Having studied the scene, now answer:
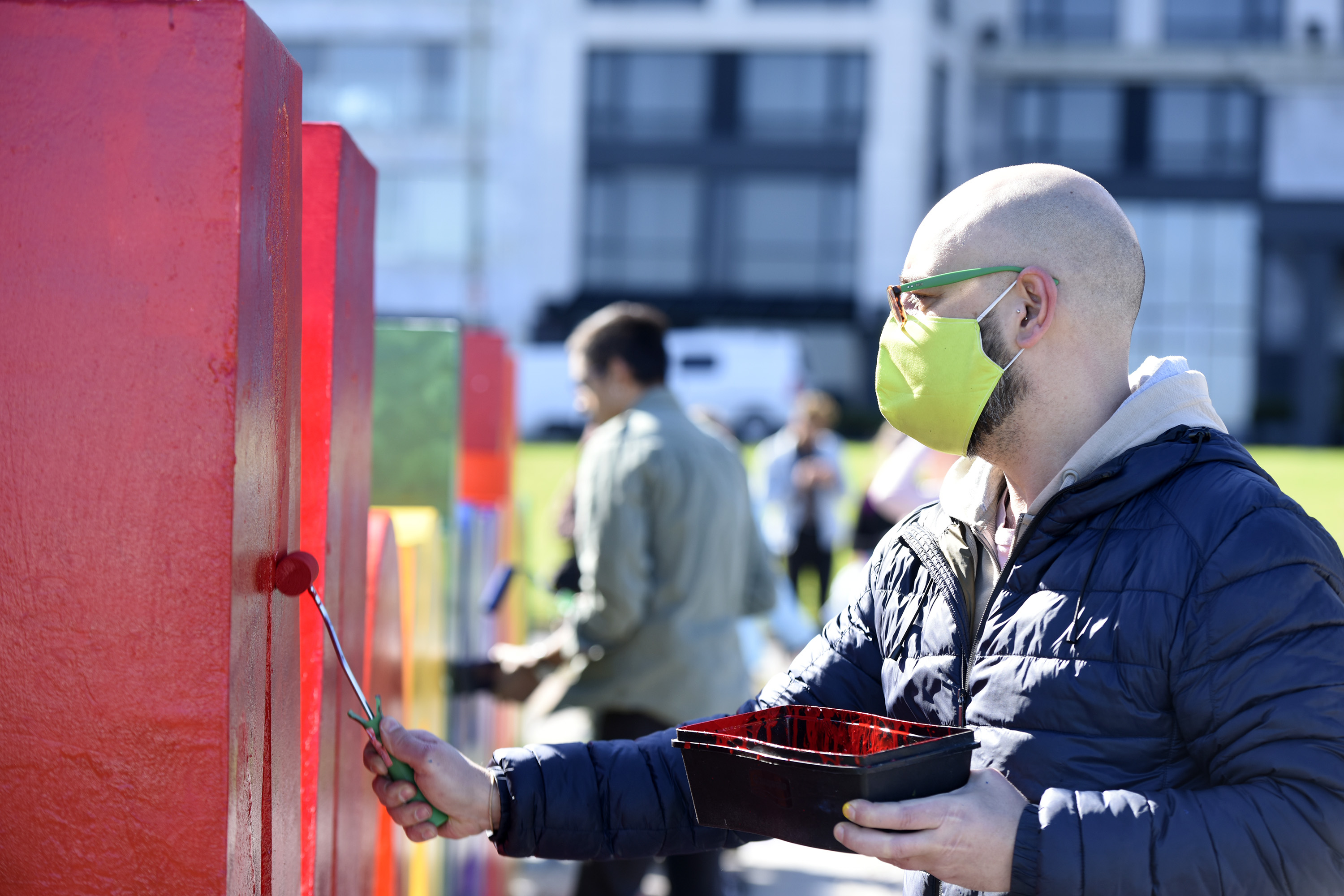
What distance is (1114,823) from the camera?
5.51 feet

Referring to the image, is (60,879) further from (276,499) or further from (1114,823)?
(1114,823)

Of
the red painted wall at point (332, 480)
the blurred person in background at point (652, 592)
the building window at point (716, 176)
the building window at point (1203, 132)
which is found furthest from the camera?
the building window at point (1203, 132)

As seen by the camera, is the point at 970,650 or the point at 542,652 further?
the point at 542,652

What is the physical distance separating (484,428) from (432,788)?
140 inches

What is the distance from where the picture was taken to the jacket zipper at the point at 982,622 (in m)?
1.97

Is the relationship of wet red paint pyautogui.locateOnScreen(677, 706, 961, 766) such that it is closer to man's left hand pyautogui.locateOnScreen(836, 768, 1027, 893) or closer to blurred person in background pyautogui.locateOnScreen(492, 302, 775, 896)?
man's left hand pyautogui.locateOnScreen(836, 768, 1027, 893)

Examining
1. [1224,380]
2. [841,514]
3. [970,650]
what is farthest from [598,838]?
[1224,380]

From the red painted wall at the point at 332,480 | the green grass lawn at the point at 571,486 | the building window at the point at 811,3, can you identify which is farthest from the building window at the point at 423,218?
the red painted wall at the point at 332,480

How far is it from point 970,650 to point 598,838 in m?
0.70

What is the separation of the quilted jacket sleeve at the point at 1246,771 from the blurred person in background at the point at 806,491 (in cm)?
849

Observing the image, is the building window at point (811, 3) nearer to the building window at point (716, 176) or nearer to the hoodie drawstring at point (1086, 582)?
the building window at point (716, 176)

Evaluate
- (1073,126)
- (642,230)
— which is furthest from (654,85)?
(1073,126)

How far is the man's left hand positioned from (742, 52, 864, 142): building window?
117 ft

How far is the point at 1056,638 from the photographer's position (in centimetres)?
186
